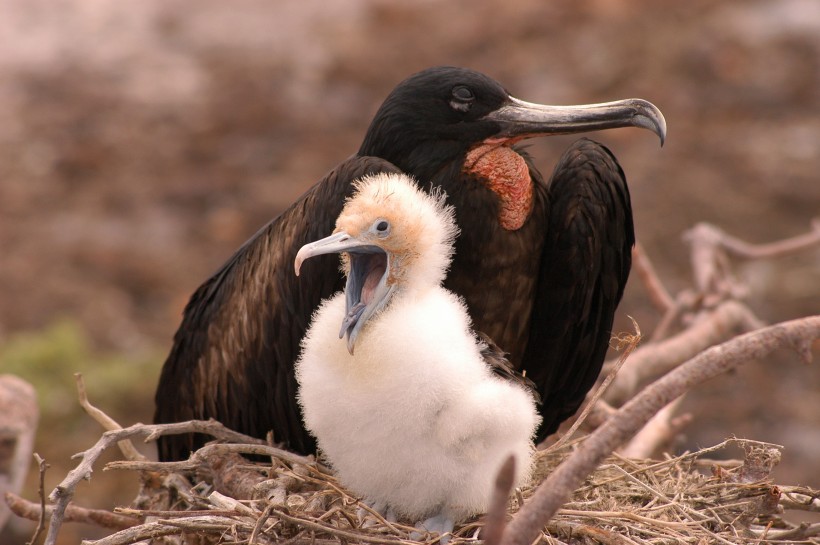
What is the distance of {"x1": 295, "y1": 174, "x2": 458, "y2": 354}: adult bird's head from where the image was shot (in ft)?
8.67

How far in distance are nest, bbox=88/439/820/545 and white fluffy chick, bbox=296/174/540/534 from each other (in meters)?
0.11

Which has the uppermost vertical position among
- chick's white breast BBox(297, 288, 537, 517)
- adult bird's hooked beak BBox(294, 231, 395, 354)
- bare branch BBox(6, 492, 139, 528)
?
adult bird's hooked beak BBox(294, 231, 395, 354)

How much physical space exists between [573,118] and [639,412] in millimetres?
1384

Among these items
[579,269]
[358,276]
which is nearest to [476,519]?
[358,276]

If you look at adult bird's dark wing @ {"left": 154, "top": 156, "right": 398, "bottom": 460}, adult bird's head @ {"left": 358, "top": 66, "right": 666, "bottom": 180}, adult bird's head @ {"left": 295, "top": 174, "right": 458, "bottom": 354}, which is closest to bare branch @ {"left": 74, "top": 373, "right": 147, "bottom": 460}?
adult bird's dark wing @ {"left": 154, "top": 156, "right": 398, "bottom": 460}

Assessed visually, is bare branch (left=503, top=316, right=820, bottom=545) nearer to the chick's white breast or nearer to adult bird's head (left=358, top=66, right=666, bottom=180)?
the chick's white breast

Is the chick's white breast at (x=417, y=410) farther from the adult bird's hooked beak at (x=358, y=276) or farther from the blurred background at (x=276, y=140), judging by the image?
the blurred background at (x=276, y=140)

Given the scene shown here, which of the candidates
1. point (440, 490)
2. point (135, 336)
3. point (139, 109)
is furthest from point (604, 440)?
point (139, 109)

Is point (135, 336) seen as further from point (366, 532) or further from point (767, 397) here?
point (366, 532)

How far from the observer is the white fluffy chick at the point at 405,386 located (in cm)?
257

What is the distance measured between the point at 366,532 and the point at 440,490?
191 millimetres

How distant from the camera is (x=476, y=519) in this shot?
278 cm

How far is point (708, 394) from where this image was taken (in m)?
7.18

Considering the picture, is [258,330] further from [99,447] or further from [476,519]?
[476,519]
